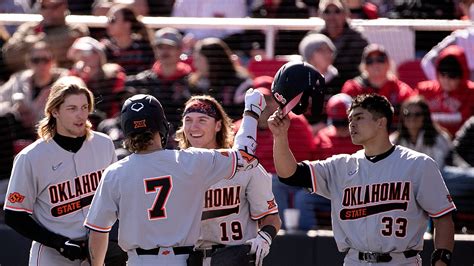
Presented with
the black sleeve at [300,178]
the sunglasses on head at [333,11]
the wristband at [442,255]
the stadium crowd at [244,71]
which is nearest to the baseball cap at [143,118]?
the black sleeve at [300,178]

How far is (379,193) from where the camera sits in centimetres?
594

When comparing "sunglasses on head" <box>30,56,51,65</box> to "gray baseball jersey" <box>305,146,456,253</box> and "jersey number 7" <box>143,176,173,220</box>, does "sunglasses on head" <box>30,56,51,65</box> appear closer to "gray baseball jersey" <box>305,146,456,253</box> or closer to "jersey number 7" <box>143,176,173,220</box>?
"gray baseball jersey" <box>305,146,456,253</box>

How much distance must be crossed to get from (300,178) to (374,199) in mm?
427

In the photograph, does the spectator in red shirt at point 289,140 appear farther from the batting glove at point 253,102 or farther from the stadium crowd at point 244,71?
the batting glove at point 253,102

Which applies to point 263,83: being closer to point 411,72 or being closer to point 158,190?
point 411,72

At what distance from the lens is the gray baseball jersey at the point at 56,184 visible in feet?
19.9

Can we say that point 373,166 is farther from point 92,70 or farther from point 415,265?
point 92,70

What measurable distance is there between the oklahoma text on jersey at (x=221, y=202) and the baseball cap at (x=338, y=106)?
2.32m

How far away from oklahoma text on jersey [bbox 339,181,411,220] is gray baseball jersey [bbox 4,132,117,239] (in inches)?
56.9

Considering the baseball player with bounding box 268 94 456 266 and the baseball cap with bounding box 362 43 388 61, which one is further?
the baseball cap with bounding box 362 43 388 61

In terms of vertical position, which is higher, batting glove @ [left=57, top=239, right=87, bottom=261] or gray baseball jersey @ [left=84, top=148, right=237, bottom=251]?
gray baseball jersey @ [left=84, top=148, right=237, bottom=251]

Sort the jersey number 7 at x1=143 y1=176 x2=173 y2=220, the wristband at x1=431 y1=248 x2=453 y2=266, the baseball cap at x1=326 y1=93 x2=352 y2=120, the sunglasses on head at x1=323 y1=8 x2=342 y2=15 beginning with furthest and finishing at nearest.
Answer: the sunglasses on head at x1=323 y1=8 x2=342 y2=15
the baseball cap at x1=326 y1=93 x2=352 y2=120
the wristband at x1=431 y1=248 x2=453 y2=266
the jersey number 7 at x1=143 y1=176 x2=173 y2=220

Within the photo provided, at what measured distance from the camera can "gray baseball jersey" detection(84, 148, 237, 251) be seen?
5.23m

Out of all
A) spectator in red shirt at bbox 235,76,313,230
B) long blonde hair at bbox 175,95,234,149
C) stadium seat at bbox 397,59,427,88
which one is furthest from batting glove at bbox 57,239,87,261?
stadium seat at bbox 397,59,427,88
